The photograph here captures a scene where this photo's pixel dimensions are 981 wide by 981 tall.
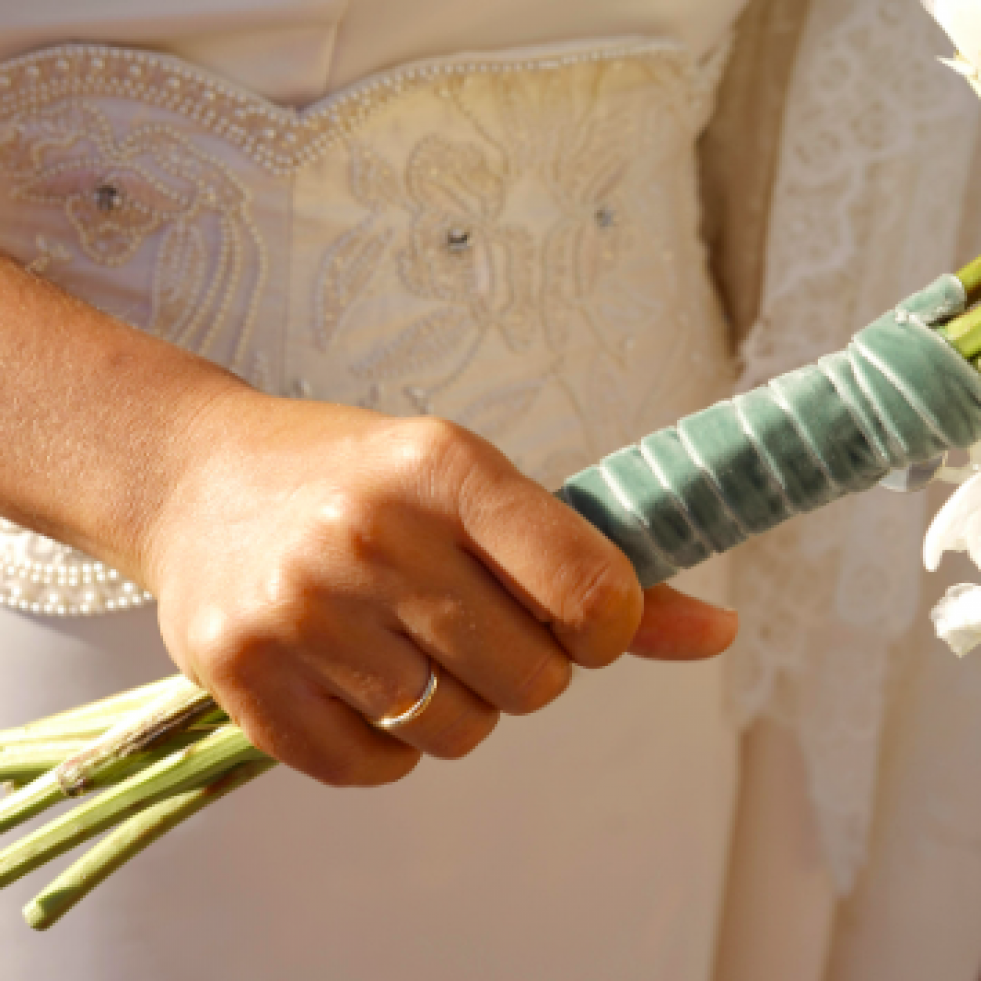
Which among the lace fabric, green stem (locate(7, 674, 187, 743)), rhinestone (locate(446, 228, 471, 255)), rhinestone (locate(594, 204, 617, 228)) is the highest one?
rhinestone (locate(446, 228, 471, 255))

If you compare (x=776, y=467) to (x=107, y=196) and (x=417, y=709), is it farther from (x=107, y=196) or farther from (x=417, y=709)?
(x=107, y=196)

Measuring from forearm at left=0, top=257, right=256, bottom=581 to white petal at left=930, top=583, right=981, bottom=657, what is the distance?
0.81 ft

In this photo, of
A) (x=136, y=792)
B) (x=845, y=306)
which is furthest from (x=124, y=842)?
(x=845, y=306)

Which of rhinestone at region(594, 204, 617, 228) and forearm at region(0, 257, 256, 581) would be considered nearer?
forearm at region(0, 257, 256, 581)

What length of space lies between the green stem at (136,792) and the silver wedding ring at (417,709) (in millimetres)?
75

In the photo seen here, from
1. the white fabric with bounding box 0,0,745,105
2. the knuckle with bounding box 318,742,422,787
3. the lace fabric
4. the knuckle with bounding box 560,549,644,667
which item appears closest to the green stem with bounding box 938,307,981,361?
the knuckle with bounding box 560,549,644,667

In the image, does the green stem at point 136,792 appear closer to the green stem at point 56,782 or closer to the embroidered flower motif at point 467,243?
the green stem at point 56,782

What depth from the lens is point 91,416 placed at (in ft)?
1.25

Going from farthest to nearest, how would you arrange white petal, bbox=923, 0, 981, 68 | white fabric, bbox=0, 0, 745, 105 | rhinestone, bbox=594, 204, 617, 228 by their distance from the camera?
rhinestone, bbox=594, 204, 617, 228 → white fabric, bbox=0, 0, 745, 105 → white petal, bbox=923, 0, 981, 68

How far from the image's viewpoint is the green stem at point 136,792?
39cm

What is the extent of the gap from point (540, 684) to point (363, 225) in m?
0.29

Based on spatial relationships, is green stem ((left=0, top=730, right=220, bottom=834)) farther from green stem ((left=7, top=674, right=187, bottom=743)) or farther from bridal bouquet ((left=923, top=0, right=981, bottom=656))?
bridal bouquet ((left=923, top=0, right=981, bottom=656))

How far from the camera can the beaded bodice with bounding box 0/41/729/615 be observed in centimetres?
51

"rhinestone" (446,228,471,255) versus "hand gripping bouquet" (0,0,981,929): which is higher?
"rhinestone" (446,228,471,255)
